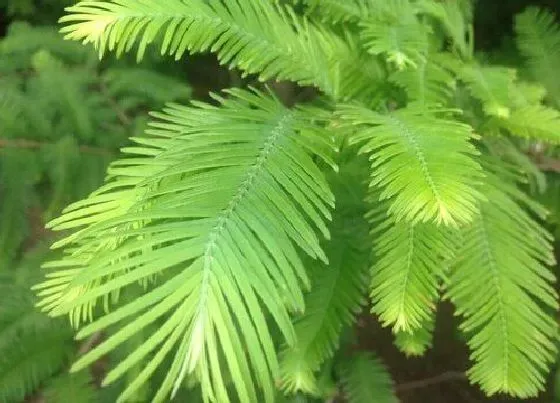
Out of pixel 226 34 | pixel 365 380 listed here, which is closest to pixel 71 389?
pixel 365 380

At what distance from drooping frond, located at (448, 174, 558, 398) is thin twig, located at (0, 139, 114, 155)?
0.80 m

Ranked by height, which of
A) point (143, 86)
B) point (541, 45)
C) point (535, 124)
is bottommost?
point (535, 124)

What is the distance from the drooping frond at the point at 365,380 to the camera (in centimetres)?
133

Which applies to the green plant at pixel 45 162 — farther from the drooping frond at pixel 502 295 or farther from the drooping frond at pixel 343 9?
the drooping frond at pixel 502 295

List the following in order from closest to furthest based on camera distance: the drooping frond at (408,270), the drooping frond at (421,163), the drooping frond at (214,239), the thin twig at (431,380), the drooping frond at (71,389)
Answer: the drooping frond at (214,239) < the drooping frond at (421,163) < the drooping frond at (408,270) < the drooping frond at (71,389) < the thin twig at (431,380)

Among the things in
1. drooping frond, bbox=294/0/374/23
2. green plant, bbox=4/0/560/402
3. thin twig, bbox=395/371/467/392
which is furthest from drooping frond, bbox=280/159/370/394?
thin twig, bbox=395/371/467/392

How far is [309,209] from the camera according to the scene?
0.76 meters

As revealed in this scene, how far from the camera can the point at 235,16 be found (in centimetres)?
95

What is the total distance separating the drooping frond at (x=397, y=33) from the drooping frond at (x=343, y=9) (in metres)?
0.02

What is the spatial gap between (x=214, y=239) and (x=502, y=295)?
1.66 feet

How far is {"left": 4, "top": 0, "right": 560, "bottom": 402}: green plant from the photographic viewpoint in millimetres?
644

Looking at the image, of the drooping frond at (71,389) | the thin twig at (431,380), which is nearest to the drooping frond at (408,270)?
the drooping frond at (71,389)

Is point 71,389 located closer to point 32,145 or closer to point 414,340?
point 32,145

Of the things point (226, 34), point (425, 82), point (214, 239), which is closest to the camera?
point (214, 239)
